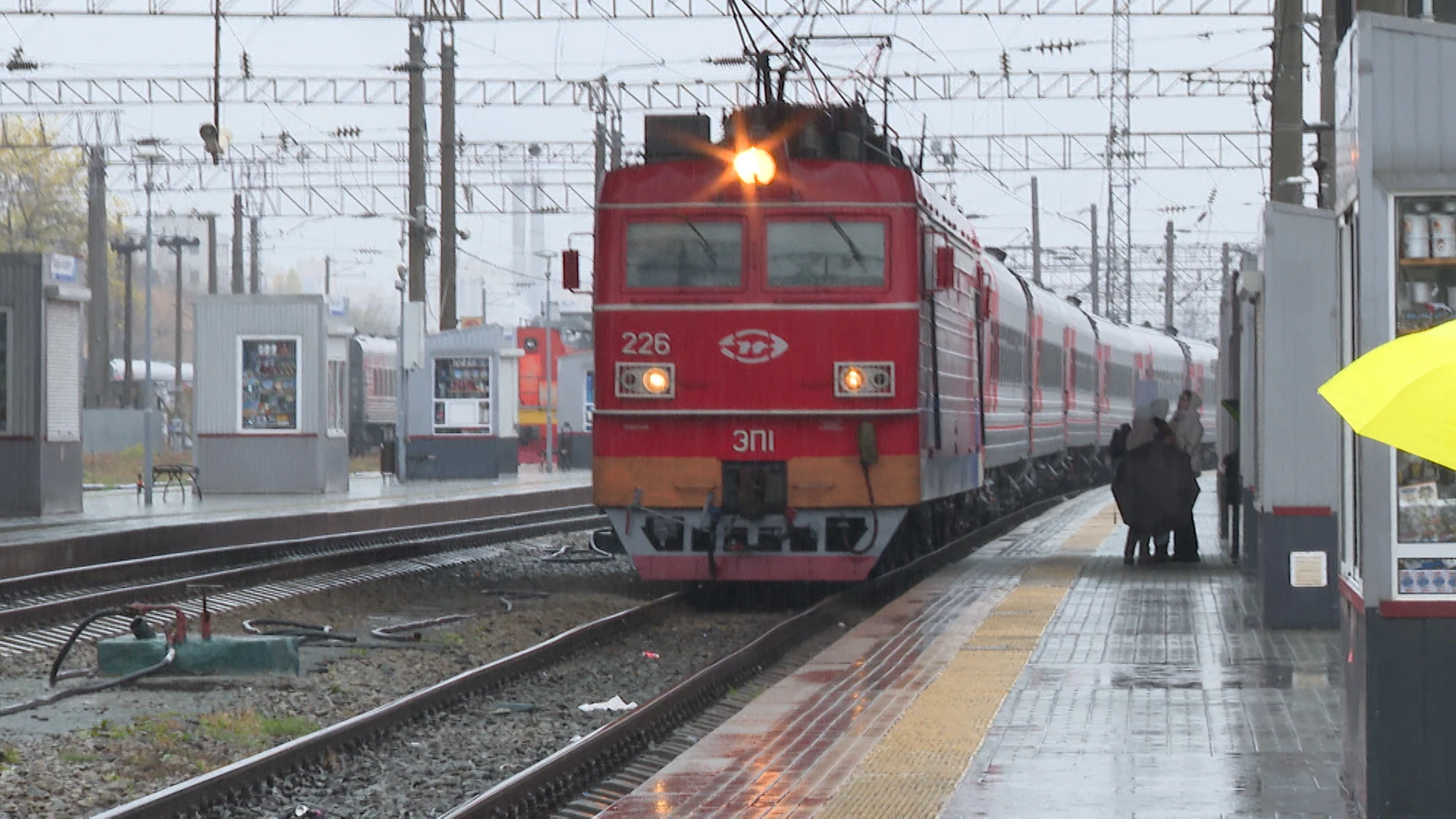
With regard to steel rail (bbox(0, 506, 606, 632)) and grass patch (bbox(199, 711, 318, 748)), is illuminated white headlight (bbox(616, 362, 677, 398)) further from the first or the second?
grass patch (bbox(199, 711, 318, 748))

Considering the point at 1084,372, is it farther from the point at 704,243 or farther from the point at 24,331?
the point at 704,243

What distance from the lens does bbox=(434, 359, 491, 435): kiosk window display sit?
4094 cm

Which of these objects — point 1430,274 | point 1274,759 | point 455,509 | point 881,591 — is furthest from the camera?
point 455,509

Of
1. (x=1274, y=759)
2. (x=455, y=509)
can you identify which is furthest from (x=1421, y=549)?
(x=455, y=509)

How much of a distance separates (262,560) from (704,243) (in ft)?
29.7

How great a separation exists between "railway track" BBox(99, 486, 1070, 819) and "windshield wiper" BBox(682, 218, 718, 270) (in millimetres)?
2632

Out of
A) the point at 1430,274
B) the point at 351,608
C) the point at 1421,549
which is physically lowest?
the point at 351,608

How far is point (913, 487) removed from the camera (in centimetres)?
1541

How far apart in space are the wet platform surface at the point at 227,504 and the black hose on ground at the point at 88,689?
349 inches

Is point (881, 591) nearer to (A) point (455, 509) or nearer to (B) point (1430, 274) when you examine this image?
(B) point (1430, 274)

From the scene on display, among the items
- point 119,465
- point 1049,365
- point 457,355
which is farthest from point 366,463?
point 1049,365

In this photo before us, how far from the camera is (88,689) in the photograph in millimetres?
11648

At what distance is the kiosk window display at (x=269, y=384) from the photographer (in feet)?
107

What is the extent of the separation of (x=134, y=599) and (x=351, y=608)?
1844mm
